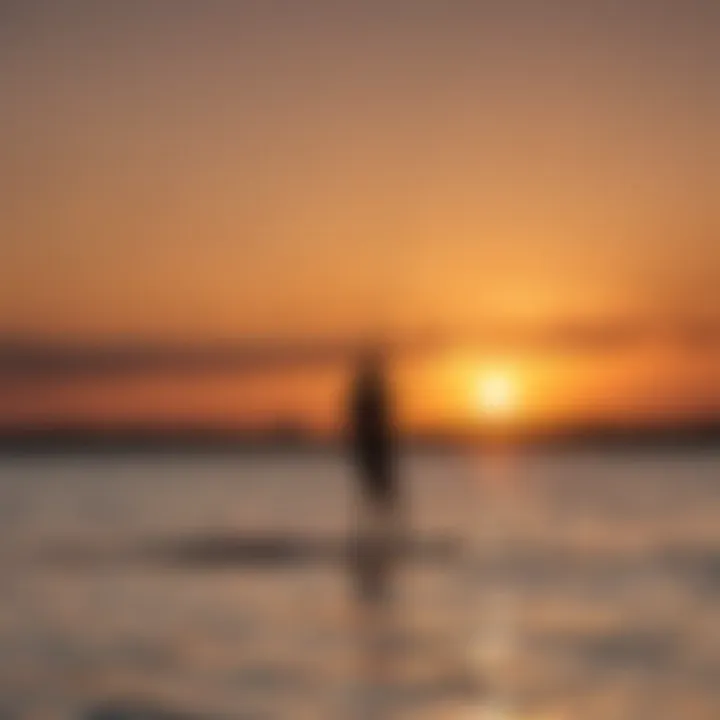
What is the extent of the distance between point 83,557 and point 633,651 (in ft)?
11.0

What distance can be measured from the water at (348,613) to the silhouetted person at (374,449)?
0.23 m

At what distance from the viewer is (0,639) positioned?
5.47 meters

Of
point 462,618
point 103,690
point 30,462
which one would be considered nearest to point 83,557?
point 462,618

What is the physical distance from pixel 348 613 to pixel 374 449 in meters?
2.82

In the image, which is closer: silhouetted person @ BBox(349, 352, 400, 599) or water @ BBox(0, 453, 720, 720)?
water @ BBox(0, 453, 720, 720)

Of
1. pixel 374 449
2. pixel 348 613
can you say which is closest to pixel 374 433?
pixel 374 449

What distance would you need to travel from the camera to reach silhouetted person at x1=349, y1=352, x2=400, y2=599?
29.3 feet

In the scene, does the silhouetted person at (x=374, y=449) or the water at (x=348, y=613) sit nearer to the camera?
the water at (x=348, y=613)

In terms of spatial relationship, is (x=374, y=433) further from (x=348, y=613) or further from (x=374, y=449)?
(x=348, y=613)

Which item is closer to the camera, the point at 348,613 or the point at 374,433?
the point at 348,613

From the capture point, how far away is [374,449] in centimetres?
898

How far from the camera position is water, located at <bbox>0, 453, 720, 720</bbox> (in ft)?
15.1

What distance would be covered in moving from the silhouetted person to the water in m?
0.23

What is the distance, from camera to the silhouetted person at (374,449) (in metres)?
8.95
